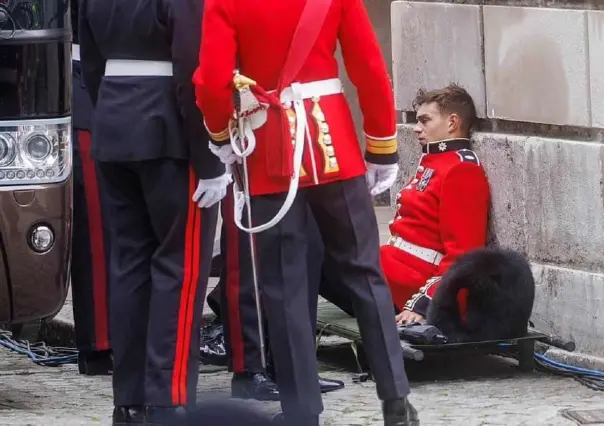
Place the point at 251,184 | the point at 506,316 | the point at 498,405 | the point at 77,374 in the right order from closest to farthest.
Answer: the point at 251,184 → the point at 498,405 → the point at 506,316 → the point at 77,374

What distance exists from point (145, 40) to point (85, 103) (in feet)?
3.59

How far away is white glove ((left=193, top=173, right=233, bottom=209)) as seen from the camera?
4.93m

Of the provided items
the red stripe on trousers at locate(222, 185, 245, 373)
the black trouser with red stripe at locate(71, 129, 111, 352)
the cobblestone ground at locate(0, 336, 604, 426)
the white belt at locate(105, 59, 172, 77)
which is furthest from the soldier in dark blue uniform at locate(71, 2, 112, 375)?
the white belt at locate(105, 59, 172, 77)

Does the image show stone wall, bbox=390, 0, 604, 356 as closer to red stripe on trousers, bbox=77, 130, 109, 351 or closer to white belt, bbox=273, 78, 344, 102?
white belt, bbox=273, 78, 344, 102

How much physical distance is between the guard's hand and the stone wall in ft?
1.74

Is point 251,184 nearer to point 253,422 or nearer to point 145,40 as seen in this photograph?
point 145,40

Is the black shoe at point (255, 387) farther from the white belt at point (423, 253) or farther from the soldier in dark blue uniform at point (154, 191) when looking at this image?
the white belt at point (423, 253)

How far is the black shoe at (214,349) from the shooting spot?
6199 mm

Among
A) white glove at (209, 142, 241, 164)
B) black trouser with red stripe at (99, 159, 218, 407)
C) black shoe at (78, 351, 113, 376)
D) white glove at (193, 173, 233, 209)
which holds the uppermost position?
white glove at (209, 142, 241, 164)

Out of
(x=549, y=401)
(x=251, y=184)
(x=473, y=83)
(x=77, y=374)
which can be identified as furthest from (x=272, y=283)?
(x=473, y=83)

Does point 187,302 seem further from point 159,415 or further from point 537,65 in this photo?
point 537,65

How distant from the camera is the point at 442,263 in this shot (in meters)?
6.22

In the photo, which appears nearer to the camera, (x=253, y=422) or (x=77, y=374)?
(x=253, y=422)

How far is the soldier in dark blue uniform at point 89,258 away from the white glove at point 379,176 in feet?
5.02
